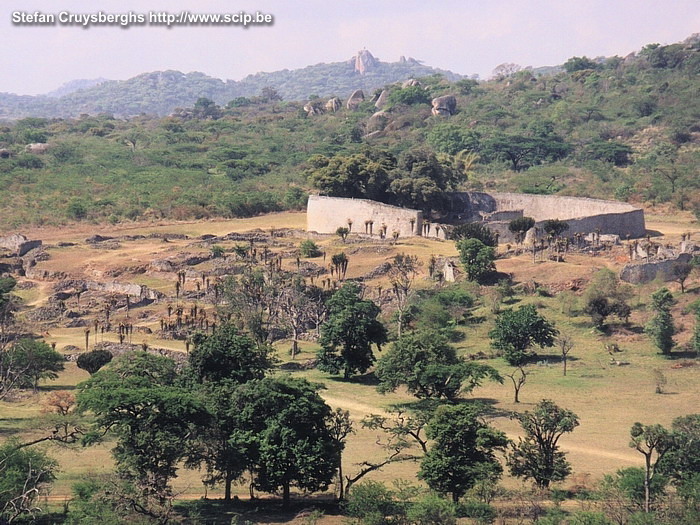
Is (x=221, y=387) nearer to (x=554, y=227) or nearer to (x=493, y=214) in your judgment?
(x=554, y=227)

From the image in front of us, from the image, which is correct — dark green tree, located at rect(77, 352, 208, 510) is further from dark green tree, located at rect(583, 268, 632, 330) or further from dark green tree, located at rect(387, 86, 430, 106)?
dark green tree, located at rect(387, 86, 430, 106)

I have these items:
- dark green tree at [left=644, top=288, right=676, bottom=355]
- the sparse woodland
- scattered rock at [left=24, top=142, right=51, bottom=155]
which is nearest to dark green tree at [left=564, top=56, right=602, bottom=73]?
the sparse woodland

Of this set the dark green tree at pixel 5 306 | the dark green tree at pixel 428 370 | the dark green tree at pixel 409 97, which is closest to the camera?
the dark green tree at pixel 428 370

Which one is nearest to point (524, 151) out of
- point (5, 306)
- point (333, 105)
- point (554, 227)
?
point (554, 227)

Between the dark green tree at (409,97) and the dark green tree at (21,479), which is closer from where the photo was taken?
the dark green tree at (21,479)

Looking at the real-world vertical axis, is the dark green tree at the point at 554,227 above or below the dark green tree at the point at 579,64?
below

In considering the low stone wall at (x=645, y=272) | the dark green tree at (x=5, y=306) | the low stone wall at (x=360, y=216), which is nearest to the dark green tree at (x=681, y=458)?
the low stone wall at (x=645, y=272)

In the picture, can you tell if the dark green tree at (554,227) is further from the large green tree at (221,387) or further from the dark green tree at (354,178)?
the large green tree at (221,387)
